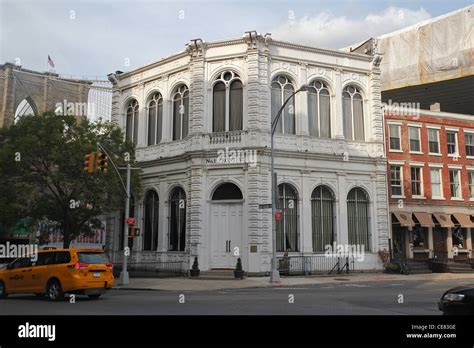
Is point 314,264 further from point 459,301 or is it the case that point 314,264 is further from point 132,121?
point 459,301

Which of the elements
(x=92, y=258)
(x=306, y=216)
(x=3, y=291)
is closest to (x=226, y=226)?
(x=306, y=216)

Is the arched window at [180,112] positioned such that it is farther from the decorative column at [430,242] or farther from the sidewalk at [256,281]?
the decorative column at [430,242]

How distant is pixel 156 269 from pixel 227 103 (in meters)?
11.2

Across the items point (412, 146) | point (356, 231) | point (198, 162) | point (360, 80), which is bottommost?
point (356, 231)

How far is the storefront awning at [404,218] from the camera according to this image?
33.0m

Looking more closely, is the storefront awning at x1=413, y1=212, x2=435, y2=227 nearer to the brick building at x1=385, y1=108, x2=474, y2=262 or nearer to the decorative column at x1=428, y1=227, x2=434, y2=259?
the brick building at x1=385, y1=108, x2=474, y2=262

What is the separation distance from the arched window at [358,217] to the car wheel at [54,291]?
19071mm

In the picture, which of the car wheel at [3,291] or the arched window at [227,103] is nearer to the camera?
the car wheel at [3,291]

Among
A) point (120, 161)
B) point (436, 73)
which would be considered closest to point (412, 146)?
point (436, 73)

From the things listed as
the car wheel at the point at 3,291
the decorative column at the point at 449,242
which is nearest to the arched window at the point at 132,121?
the car wheel at the point at 3,291

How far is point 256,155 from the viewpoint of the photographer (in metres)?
27.9
